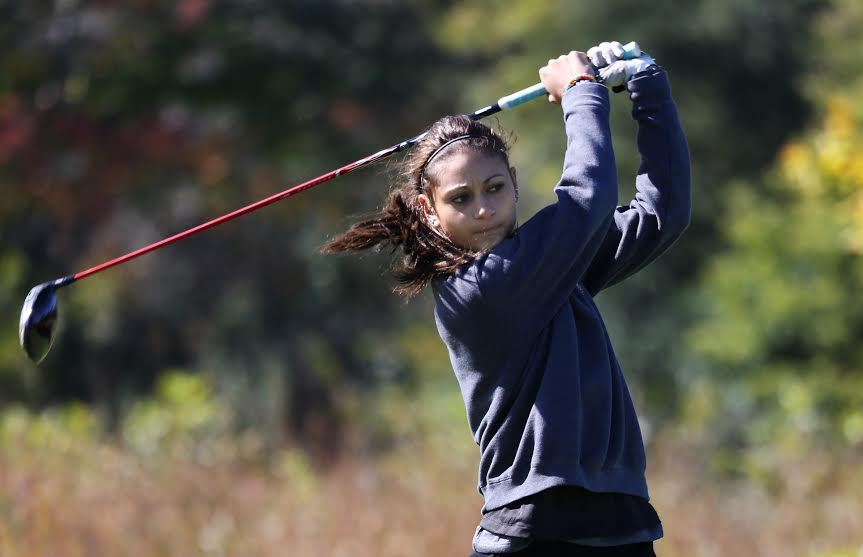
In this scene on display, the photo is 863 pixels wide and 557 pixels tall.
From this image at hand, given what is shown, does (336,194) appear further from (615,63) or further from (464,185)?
(464,185)

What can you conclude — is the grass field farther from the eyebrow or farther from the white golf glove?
the eyebrow

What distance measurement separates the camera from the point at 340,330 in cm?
1072

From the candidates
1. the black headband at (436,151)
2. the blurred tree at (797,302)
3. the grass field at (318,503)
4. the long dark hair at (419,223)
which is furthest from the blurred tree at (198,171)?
the black headband at (436,151)

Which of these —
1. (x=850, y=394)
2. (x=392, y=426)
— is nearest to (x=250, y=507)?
(x=392, y=426)

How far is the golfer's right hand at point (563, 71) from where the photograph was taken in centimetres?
268

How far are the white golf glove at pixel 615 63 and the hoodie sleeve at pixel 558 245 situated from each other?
0.22m

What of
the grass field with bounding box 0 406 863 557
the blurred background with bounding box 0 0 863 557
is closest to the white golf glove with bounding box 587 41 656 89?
the grass field with bounding box 0 406 863 557

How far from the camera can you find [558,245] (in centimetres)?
247

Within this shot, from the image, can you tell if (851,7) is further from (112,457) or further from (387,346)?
(112,457)

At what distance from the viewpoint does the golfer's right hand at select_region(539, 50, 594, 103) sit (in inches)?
106

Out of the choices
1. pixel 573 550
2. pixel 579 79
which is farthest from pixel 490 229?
pixel 573 550

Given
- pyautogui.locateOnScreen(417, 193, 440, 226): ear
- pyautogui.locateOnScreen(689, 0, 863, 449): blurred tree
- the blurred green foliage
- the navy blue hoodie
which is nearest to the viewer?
the navy blue hoodie

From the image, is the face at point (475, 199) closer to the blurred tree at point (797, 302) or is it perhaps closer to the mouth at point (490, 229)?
the mouth at point (490, 229)

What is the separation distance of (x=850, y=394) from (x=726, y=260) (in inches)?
45.5
